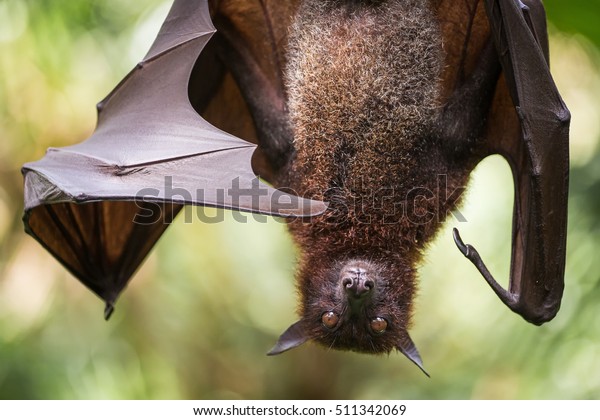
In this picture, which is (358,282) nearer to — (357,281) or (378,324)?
(357,281)

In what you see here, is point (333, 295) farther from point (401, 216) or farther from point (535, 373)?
point (535, 373)

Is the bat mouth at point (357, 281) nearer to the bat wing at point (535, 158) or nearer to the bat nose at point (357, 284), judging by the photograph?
the bat nose at point (357, 284)

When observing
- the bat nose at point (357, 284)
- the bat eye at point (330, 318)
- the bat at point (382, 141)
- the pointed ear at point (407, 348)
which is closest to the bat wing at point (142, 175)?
the bat at point (382, 141)

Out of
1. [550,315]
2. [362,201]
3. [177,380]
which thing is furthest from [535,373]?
[177,380]

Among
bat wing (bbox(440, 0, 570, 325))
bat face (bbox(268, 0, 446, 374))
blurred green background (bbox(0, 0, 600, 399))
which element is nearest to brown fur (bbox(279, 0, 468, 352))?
bat face (bbox(268, 0, 446, 374))

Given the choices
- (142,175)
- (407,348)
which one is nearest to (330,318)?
(407,348)

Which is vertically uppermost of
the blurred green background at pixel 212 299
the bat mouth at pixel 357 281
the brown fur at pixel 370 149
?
the brown fur at pixel 370 149

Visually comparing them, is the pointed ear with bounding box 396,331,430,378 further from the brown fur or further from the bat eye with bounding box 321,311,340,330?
the bat eye with bounding box 321,311,340,330
